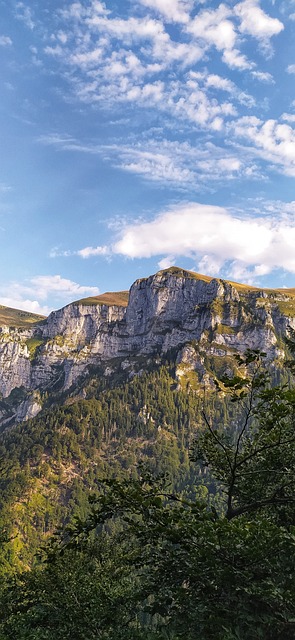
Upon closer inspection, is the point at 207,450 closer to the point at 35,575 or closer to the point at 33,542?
the point at 35,575

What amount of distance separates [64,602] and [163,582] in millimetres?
12616

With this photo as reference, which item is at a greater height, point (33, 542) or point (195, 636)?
point (195, 636)

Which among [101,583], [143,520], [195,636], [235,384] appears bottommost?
[101,583]

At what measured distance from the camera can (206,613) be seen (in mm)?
7105

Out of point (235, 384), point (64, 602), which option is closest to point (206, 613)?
point (235, 384)

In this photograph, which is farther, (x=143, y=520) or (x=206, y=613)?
(x=143, y=520)

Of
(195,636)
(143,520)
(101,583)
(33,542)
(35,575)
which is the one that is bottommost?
(33,542)

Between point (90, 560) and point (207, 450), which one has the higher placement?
point (207, 450)

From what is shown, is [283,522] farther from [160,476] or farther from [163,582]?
[163,582]

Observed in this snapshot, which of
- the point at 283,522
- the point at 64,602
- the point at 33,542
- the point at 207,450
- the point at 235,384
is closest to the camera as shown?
the point at 235,384

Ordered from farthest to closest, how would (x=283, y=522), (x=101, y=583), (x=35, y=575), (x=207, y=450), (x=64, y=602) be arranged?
(x=35, y=575), (x=101, y=583), (x=64, y=602), (x=207, y=450), (x=283, y=522)

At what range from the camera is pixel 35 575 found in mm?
26844

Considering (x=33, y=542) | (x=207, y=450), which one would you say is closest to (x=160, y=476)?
(x=207, y=450)

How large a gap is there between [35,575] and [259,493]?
72.9 feet
